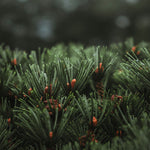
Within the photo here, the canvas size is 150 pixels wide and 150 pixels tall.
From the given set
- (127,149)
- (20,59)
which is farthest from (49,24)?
(127,149)

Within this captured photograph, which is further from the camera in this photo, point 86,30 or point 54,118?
point 86,30

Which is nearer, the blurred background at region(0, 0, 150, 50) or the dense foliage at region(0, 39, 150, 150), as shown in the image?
the dense foliage at region(0, 39, 150, 150)

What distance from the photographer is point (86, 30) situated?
5.09 metres

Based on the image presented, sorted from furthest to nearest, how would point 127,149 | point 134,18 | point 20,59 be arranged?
point 134,18
point 20,59
point 127,149

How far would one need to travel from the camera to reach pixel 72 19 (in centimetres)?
518

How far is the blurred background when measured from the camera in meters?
4.93

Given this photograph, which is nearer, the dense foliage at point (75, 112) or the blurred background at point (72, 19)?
the dense foliage at point (75, 112)

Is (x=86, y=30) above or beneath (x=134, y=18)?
beneath

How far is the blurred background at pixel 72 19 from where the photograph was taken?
4.93m

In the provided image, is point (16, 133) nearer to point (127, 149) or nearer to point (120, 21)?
point (127, 149)

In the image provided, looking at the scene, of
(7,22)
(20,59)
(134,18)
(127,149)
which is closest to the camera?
(127,149)

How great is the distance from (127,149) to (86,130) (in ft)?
0.31

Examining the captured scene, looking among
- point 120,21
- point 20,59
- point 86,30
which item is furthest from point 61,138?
point 120,21

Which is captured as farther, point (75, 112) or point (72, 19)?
point (72, 19)
